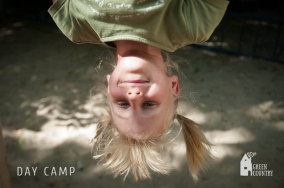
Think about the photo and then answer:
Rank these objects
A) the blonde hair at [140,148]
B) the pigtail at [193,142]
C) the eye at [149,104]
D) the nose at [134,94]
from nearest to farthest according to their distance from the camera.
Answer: the nose at [134,94] < the eye at [149,104] < the blonde hair at [140,148] < the pigtail at [193,142]

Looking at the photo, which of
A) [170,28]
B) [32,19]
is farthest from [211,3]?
[32,19]

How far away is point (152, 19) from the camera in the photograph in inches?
57.2

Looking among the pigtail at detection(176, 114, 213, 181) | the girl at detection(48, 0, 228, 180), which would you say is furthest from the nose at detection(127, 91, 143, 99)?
the pigtail at detection(176, 114, 213, 181)

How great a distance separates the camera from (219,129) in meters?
3.52

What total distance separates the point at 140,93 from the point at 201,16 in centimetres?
59

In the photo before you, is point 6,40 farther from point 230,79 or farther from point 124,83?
point 124,83

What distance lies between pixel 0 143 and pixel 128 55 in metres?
1.15

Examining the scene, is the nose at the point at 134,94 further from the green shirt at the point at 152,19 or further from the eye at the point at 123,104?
the green shirt at the point at 152,19

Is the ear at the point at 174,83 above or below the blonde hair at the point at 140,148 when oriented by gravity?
above

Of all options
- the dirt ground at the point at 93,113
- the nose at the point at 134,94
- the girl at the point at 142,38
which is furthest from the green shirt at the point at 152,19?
the dirt ground at the point at 93,113

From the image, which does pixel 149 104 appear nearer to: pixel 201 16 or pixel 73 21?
pixel 201 16

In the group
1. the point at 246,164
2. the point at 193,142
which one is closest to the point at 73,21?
the point at 193,142

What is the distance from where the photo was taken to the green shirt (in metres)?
1.44

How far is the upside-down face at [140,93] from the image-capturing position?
1401mm
